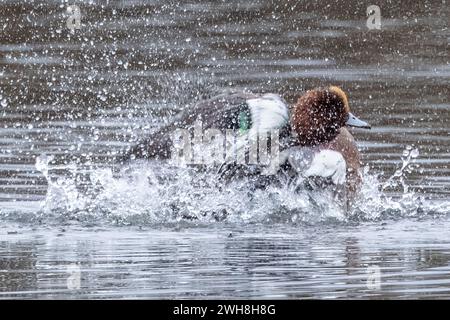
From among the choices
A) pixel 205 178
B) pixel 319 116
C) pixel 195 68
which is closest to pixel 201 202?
pixel 205 178

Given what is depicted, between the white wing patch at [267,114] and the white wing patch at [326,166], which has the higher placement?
the white wing patch at [267,114]

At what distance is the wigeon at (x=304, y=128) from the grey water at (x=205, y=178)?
0.14 metres

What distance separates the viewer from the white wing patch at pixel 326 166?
320 inches

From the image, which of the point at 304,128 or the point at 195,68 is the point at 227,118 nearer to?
the point at 304,128

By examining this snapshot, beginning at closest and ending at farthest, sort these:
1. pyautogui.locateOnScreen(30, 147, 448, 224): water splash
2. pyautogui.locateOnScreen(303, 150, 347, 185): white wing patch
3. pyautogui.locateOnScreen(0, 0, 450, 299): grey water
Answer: pyautogui.locateOnScreen(0, 0, 450, 299): grey water → pyautogui.locateOnScreen(30, 147, 448, 224): water splash → pyautogui.locateOnScreen(303, 150, 347, 185): white wing patch

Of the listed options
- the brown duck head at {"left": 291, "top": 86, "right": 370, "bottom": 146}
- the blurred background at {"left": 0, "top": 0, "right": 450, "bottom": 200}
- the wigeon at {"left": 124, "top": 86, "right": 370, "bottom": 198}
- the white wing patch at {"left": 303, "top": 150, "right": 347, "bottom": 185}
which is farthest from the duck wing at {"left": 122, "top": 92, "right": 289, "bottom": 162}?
the blurred background at {"left": 0, "top": 0, "right": 450, "bottom": 200}

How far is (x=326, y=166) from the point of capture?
8.16 m

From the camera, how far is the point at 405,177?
9.23 meters

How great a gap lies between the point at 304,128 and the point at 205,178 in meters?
0.60

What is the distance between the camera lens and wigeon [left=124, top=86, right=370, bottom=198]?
321 inches

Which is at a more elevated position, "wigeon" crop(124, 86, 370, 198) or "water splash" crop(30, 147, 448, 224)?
"wigeon" crop(124, 86, 370, 198)

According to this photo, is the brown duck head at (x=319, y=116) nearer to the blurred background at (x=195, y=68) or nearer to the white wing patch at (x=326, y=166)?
the white wing patch at (x=326, y=166)

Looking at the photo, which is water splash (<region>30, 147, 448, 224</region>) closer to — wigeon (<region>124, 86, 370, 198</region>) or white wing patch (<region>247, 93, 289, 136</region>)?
wigeon (<region>124, 86, 370, 198</region>)

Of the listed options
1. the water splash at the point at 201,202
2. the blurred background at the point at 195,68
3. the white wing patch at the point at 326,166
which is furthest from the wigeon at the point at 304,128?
the blurred background at the point at 195,68
